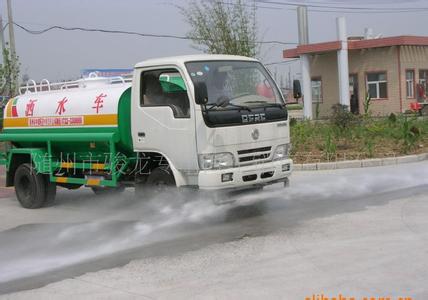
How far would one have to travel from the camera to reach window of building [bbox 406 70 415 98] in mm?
34562

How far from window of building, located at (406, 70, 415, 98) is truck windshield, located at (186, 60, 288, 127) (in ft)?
93.1

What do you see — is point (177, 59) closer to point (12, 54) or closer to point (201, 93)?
point (201, 93)

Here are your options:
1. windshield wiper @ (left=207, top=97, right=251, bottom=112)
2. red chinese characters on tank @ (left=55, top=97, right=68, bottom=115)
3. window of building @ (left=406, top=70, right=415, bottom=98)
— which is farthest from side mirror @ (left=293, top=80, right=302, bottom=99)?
window of building @ (left=406, top=70, right=415, bottom=98)

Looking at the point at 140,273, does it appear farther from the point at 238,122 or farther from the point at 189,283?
the point at 238,122

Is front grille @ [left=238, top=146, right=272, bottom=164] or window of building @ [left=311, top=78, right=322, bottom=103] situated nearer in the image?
front grille @ [left=238, top=146, right=272, bottom=164]

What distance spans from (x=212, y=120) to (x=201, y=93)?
0.40 metres

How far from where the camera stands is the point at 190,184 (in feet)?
25.3

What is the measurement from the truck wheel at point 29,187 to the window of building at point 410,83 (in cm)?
2863

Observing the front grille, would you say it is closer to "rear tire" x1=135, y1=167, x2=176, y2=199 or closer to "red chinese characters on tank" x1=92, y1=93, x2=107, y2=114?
"rear tire" x1=135, y1=167, x2=176, y2=199

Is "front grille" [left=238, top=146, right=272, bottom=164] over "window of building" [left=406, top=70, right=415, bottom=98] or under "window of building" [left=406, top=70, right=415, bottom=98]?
under

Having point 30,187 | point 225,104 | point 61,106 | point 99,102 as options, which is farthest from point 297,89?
point 30,187

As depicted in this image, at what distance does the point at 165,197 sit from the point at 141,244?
1212 millimetres

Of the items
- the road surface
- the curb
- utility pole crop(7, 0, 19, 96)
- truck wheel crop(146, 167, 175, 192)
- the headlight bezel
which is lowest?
the road surface

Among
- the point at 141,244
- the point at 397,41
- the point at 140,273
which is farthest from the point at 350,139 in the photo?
the point at 397,41
